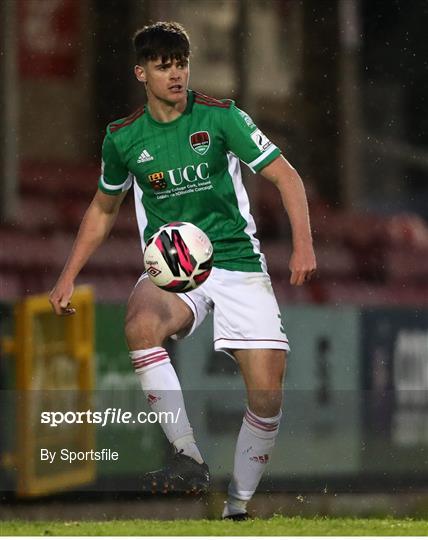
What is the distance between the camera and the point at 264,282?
848 centimetres

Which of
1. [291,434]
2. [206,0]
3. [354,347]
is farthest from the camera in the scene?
[206,0]

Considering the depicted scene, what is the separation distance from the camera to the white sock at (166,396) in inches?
327

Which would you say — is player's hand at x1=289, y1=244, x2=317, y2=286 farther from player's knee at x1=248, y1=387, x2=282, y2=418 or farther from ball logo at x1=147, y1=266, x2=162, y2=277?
player's knee at x1=248, y1=387, x2=282, y2=418

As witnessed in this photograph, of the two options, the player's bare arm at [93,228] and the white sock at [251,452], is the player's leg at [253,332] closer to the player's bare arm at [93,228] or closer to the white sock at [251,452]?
the white sock at [251,452]

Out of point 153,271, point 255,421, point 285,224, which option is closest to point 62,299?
point 153,271

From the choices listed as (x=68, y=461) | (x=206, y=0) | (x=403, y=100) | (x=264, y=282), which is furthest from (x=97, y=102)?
(x=264, y=282)

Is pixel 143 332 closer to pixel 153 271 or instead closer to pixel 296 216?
pixel 153 271

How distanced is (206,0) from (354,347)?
10.4 ft

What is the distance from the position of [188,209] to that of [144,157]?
33 centimetres

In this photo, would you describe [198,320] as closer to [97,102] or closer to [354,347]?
[354,347]

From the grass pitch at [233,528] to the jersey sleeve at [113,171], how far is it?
1761 millimetres

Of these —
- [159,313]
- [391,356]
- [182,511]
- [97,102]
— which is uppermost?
[97,102]

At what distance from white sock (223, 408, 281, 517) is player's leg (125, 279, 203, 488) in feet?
1.31

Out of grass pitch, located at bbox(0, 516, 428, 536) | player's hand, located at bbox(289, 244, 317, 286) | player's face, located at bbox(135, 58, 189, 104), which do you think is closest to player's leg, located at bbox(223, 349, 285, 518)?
grass pitch, located at bbox(0, 516, 428, 536)
